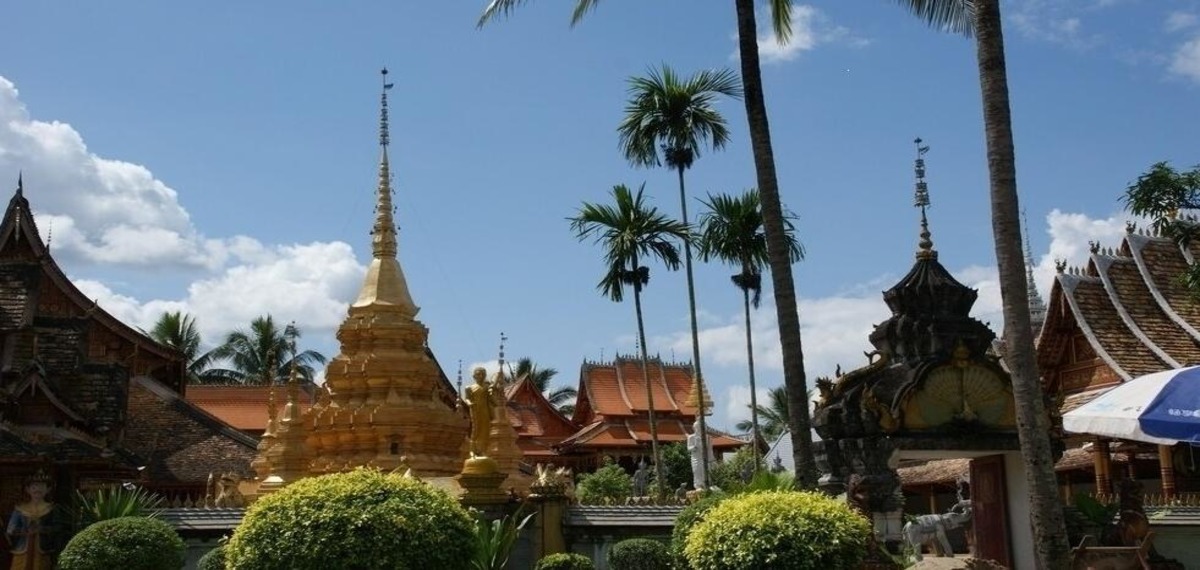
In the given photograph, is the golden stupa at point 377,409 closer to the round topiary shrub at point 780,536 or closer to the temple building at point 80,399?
the temple building at point 80,399

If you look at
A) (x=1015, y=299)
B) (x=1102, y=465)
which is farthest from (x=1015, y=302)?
(x=1102, y=465)

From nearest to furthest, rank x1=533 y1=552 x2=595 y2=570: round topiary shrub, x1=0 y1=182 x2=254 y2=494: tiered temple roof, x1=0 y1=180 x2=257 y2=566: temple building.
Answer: x1=533 y1=552 x2=595 y2=570: round topiary shrub → x1=0 y1=180 x2=257 y2=566: temple building → x1=0 y1=182 x2=254 y2=494: tiered temple roof

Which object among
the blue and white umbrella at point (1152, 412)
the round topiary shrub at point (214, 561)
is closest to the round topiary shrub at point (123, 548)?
the round topiary shrub at point (214, 561)

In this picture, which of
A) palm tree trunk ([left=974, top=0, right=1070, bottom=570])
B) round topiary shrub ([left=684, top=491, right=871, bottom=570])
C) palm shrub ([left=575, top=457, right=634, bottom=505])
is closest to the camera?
palm tree trunk ([left=974, top=0, right=1070, bottom=570])

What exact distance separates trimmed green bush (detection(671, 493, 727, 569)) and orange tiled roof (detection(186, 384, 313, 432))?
35674mm

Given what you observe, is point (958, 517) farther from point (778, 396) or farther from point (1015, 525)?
point (778, 396)

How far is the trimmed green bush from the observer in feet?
49.6

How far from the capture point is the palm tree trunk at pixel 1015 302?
12539 mm

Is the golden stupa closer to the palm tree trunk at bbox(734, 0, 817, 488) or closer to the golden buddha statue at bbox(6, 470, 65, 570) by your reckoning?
the golden buddha statue at bbox(6, 470, 65, 570)

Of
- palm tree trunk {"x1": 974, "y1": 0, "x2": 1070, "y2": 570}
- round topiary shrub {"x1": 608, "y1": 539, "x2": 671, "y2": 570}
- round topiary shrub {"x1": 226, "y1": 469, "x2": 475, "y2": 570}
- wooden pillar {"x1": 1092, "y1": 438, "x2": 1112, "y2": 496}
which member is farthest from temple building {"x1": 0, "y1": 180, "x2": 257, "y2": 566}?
wooden pillar {"x1": 1092, "y1": 438, "x2": 1112, "y2": 496}

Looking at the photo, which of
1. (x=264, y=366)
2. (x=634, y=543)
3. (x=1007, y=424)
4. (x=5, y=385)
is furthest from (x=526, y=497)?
(x=264, y=366)

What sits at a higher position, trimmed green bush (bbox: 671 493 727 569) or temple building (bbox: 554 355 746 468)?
temple building (bbox: 554 355 746 468)

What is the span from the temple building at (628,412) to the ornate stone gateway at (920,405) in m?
37.3

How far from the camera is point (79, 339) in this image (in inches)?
1190
